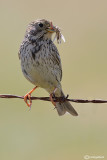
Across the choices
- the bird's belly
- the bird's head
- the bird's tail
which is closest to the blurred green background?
the bird's tail

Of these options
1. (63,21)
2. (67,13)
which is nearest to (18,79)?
(63,21)

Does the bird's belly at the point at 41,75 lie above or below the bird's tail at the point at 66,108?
above

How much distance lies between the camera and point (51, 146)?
12211mm

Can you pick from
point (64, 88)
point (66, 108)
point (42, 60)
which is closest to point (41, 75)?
point (42, 60)

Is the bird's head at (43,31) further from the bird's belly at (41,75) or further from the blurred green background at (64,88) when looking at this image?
the blurred green background at (64,88)

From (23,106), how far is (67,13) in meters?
6.27

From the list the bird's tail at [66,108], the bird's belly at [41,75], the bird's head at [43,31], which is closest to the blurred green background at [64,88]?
the bird's tail at [66,108]

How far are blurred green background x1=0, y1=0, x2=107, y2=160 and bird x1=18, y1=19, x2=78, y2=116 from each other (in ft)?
4.46

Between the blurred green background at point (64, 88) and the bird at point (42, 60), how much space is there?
1.36 meters

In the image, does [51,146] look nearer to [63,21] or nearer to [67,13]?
[63,21]

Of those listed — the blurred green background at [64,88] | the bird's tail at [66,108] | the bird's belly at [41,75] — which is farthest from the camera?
the blurred green background at [64,88]

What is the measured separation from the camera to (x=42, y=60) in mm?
8969

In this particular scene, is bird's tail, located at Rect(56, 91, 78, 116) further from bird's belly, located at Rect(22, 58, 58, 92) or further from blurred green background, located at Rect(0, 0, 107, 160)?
blurred green background, located at Rect(0, 0, 107, 160)

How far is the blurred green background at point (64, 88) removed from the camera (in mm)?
12148
